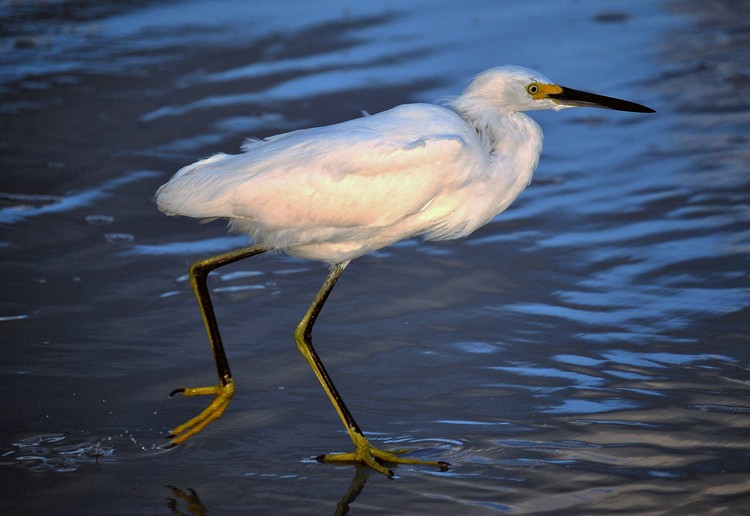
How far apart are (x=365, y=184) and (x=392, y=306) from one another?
1.28 metres

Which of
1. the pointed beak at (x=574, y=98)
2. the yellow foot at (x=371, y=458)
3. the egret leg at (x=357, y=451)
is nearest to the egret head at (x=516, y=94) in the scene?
the pointed beak at (x=574, y=98)

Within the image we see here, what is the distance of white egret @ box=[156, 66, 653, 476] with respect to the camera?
3.97m

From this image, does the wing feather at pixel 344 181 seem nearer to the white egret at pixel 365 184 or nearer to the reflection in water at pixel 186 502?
the white egret at pixel 365 184

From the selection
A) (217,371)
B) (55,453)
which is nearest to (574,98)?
(217,371)

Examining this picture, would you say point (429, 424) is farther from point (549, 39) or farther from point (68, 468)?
point (549, 39)

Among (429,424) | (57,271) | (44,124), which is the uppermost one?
(44,124)

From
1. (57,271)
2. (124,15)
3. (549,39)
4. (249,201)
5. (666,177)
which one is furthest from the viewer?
(124,15)

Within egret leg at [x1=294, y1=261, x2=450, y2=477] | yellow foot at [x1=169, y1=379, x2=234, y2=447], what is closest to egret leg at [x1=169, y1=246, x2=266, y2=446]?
yellow foot at [x1=169, y1=379, x2=234, y2=447]

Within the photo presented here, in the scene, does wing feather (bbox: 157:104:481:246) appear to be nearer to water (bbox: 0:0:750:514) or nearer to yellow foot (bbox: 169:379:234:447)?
yellow foot (bbox: 169:379:234:447)

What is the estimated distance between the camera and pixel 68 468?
12.2 ft

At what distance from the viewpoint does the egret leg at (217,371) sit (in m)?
3.98

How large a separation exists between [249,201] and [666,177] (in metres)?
3.53

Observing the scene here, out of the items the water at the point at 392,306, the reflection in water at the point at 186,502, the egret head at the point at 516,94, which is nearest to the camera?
the reflection in water at the point at 186,502

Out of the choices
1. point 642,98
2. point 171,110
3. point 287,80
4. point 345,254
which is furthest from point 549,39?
point 345,254
